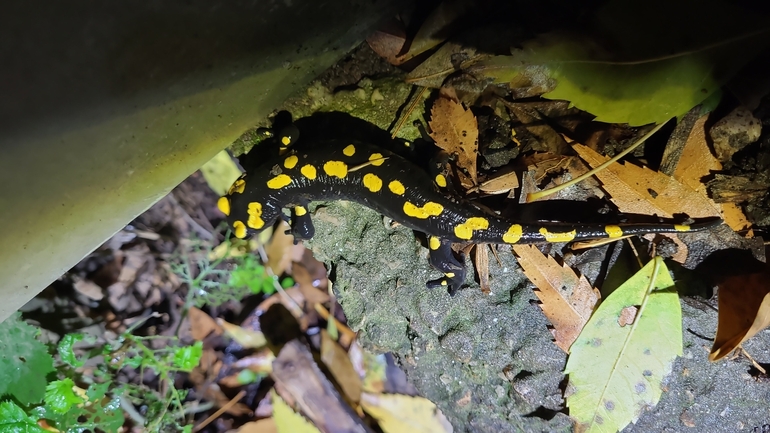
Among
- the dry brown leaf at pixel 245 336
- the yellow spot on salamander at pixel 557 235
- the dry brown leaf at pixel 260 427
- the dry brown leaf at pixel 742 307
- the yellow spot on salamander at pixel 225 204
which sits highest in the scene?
the yellow spot on salamander at pixel 225 204

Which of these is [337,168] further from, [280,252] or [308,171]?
[280,252]

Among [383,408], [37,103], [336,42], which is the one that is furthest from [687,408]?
[37,103]

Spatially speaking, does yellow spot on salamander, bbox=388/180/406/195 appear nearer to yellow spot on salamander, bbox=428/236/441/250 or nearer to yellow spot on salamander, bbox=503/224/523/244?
yellow spot on salamander, bbox=428/236/441/250

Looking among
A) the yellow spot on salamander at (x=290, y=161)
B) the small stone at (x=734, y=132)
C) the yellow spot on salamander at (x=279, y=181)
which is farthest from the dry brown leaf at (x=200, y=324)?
the small stone at (x=734, y=132)

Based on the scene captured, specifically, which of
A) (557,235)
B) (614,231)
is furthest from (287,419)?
(614,231)

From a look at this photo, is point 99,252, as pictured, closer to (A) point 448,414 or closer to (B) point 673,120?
(A) point 448,414

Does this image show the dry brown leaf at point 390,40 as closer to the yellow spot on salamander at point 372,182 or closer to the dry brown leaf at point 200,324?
the yellow spot on salamander at point 372,182

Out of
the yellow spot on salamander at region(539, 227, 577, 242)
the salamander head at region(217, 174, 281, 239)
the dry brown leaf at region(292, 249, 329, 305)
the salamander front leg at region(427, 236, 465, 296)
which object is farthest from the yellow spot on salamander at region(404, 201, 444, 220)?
the dry brown leaf at region(292, 249, 329, 305)
